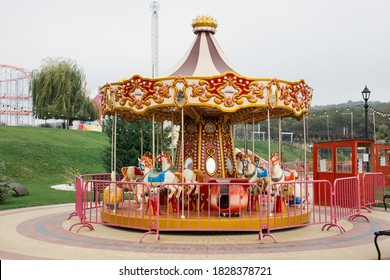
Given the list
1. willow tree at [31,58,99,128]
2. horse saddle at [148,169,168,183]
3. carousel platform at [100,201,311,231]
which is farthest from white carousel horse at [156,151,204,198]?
willow tree at [31,58,99,128]

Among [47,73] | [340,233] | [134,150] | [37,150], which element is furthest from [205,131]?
[47,73]

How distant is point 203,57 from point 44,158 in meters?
20.2

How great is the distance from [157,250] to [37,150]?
953 inches

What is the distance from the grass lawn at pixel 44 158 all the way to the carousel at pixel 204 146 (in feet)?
23.0

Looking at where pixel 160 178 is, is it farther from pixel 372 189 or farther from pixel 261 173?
pixel 372 189

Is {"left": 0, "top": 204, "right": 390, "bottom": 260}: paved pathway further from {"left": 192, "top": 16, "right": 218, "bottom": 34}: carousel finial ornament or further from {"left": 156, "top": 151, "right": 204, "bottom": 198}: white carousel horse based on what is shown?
{"left": 192, "top": 16, "right": 218, "bottom": 34}: carousel finial ornament

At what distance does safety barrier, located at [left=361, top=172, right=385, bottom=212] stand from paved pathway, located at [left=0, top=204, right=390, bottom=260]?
325cm

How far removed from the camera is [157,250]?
7551mm

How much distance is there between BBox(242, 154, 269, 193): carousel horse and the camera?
34.2 feet

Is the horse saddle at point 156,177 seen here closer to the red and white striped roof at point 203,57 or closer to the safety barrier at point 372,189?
the red and white striped roof at point 203,57

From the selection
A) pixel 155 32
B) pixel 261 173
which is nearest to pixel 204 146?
pixel 261 173

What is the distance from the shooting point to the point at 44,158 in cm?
2847

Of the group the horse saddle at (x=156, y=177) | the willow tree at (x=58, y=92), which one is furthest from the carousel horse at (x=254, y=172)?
the willow tree at (x=58, y=92)

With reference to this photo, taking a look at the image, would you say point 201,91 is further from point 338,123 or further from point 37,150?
point 338,123
